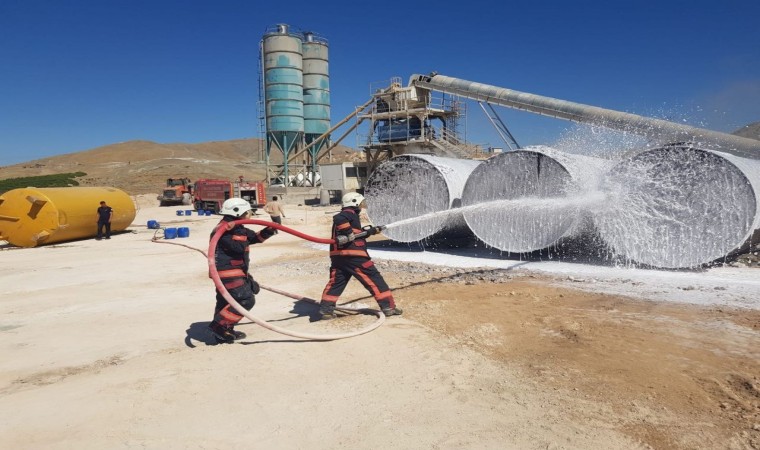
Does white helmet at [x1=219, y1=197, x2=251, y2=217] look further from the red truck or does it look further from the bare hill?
the bare hill

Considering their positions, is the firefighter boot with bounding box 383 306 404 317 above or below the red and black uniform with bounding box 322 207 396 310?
below

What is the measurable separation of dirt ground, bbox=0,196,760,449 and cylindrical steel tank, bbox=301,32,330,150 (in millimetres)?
26015

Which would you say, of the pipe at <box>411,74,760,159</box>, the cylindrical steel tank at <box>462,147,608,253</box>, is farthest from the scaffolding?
the cylindrical steel tank at <box>462,147,608,253</box>

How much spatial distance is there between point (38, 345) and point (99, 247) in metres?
9.58

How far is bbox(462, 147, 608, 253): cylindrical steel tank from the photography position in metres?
9.20

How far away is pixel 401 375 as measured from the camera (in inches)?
175

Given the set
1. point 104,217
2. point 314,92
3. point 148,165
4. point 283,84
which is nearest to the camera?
point 104,217

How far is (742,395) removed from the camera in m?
3.77

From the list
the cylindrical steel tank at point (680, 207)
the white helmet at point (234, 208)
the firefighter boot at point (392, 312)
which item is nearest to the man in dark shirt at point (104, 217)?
the white helmet at point (234, 208)

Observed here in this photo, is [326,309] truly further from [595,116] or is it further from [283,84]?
[283,84]

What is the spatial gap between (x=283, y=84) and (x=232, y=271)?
26983 mm

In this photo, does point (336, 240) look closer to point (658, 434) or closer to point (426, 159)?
point (658, 434)

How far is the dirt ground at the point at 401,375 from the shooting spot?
11.2 ft

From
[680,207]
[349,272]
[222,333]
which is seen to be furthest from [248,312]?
[680,207]
